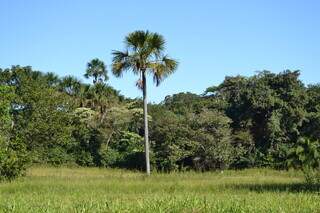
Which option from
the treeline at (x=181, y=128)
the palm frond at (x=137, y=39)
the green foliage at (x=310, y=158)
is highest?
the palm frond at (x=137, y=39)

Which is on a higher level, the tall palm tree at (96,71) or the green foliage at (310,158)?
the tall palm tree at (96,71)

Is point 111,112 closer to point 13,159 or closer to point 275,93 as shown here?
point 275,93

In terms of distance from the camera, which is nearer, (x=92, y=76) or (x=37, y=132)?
(x=37, y=132)

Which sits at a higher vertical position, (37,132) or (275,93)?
(275,93)

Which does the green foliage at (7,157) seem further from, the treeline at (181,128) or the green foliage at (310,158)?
the green foliage at (310,158)

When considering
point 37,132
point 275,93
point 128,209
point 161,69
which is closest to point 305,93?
point 275,93

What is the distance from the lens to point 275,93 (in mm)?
50812

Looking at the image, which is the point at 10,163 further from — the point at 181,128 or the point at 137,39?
the point at 181,128

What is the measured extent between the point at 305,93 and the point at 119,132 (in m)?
17.8

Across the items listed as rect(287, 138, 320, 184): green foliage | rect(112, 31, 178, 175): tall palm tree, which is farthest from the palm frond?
rect(287, 138, 320, 184): green foliage

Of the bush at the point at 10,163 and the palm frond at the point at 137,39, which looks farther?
the palm frond at the point at 137,39

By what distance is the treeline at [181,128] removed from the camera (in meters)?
46.5

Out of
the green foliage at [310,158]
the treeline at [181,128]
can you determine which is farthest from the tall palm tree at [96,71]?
the green foliage at [310,158]

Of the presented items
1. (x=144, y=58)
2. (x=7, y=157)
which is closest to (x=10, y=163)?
(x=7, y=157)
